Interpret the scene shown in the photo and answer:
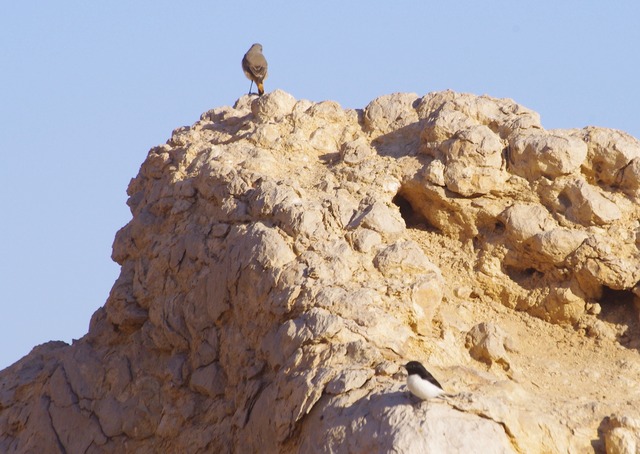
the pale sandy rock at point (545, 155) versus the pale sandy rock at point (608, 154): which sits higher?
the pale sandy rock at point (545, 155)

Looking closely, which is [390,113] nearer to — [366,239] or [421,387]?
[366,239]

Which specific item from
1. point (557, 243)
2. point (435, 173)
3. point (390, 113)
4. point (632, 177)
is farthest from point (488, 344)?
point (390, 113)

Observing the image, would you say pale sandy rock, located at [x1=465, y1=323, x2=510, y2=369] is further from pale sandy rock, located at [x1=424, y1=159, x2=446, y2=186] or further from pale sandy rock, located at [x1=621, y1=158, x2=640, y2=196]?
pale sandy rock, located at [x1=621, y1=158, x2=640, y2=196]

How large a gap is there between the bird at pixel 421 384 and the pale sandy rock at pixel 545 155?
159 inches

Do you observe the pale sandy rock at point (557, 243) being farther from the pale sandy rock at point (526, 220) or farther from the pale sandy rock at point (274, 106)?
the pale sandy rock at point (274, 106)

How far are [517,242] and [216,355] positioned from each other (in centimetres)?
316

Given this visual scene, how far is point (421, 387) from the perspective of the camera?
7.72m

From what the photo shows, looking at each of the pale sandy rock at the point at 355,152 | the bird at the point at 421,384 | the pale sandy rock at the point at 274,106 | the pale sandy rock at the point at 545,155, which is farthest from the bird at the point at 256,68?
the bird at the point at 421,384

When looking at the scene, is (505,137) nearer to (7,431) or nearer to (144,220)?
(144,220)

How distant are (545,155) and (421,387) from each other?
13.9 feet

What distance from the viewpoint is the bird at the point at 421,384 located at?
7.73 metres

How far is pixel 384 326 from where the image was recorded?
9500 mm

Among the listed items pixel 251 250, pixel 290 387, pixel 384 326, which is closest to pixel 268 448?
pixel 290 387

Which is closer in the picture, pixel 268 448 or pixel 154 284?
pixel 268 448
